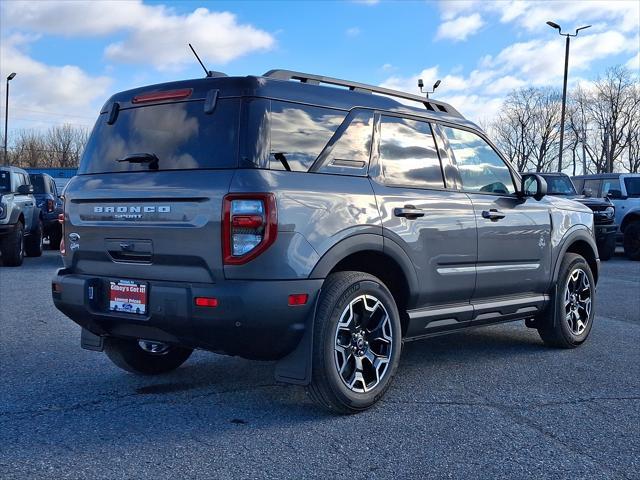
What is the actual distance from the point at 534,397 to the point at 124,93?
3.31m

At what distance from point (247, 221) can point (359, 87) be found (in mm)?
1567

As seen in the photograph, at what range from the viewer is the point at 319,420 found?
416cm

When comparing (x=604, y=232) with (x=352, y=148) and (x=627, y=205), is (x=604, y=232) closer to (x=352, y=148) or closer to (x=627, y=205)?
(x=627, y=205)

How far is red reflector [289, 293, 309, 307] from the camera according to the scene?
3889 millimetres

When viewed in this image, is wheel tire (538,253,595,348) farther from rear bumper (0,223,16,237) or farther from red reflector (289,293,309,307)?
rear bumper (0,223,16,237)

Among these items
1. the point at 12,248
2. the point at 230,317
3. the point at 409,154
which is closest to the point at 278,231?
the point at 230,317

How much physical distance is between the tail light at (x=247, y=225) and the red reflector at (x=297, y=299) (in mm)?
318

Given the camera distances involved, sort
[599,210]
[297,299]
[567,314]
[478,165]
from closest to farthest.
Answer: [297,299] → [478,165] → [567,314] → [599,210]

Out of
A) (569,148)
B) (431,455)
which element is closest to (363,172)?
(431,455)

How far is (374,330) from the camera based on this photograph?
175 inches

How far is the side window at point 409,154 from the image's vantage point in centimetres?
473

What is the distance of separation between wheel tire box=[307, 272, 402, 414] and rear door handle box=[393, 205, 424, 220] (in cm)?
47

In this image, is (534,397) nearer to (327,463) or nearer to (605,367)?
(605,367)

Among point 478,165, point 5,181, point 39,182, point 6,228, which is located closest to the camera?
point 478,165
